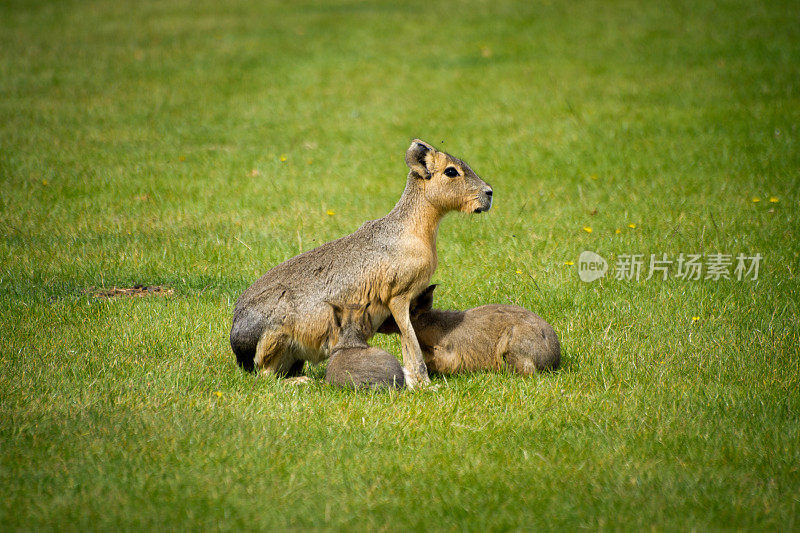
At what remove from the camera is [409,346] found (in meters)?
6.16

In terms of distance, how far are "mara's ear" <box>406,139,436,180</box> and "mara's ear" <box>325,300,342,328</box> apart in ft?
3.99

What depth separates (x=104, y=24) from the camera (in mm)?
21203

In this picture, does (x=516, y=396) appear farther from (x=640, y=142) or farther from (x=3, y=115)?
(x=3, y=115)

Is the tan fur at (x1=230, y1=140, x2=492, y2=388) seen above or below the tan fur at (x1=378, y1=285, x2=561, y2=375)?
above

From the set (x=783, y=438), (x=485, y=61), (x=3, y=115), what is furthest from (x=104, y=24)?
(x=783, y=438)

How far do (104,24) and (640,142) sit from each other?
48.6 ft

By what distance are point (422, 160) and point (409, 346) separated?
1442 millimetres

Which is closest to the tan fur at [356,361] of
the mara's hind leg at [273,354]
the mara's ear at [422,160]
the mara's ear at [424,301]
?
the mara's hind leg at [273,354]

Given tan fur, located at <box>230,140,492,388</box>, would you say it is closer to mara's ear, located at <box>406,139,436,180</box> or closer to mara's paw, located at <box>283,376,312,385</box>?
mara's ear, located at <box>406,139,436,180</box>

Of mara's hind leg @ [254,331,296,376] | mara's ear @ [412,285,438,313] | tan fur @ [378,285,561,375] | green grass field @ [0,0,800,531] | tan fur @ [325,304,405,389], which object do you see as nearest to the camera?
green grass field @ [0,0,800,531]

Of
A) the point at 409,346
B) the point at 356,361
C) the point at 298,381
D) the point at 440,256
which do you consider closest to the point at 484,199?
the point at 409,346

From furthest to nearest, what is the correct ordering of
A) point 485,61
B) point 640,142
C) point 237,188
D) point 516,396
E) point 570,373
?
point 485,61 < point 640,142 < point 237,188 < point 570,373 < point 516,396

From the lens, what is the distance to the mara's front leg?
20.1 ft

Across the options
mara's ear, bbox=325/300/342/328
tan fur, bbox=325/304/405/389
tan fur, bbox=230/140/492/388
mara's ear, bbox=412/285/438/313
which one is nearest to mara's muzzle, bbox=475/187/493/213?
tan fur, bbox=230/140/492/388
